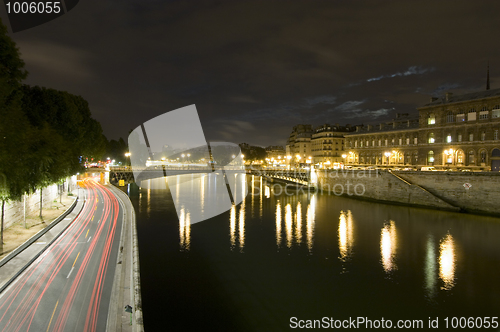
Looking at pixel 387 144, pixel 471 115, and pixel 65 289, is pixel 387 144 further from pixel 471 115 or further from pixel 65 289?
pixel 65 289

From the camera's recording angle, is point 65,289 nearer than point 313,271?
Yes

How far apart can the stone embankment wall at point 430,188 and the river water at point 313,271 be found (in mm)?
3024

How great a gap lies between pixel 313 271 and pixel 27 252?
1647cm

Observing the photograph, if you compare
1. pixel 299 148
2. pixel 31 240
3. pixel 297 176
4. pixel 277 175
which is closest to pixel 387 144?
→ pixel 297 176

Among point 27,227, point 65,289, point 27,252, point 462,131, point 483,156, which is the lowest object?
point 65,289

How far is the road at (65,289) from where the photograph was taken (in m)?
10.3

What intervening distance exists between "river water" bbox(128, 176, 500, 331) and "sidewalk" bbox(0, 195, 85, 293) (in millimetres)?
5672

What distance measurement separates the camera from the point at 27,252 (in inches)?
→ 682

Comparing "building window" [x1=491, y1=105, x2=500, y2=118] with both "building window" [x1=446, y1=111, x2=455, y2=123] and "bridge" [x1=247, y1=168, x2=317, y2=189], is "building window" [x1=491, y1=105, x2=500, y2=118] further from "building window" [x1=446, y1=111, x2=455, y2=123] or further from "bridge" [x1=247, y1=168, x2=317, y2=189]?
"bridge" [x1=247, y1=168, x2=317, y2=189]

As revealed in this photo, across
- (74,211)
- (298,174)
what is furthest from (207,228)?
(298,174)

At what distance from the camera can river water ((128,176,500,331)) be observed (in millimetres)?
13859

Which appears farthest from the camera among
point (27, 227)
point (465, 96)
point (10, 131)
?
point (465, 96)

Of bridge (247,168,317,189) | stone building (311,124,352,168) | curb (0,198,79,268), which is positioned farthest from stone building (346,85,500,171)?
curb (0,198,79,268)

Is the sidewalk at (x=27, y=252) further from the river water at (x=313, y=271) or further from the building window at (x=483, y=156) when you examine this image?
the building window at (x=483, y=156)
